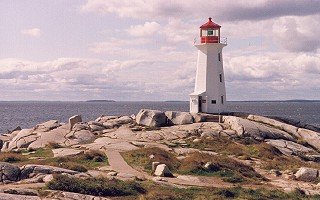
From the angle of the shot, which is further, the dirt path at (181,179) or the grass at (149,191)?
the dirt path at (181,179)

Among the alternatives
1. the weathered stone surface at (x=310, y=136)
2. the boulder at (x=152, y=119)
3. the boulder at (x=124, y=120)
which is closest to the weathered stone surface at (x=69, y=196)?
the boulder at (x=152, y=119)

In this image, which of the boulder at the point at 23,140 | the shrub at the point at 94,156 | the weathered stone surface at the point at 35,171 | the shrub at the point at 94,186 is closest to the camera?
the shrub at the point at 94,186

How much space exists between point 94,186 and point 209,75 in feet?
103

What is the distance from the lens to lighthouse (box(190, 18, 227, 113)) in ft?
173

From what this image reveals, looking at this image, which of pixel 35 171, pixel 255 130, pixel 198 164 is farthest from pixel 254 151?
pixel 35 171

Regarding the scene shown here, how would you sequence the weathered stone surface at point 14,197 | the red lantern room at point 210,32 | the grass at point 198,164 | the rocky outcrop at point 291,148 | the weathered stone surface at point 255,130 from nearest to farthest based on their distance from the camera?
the weathered stone surface at point 14,197, the grass at point 198,164, the rocky outcrop at point 291,148, the weathered stone surface at point 255,130, the red lantern room at point 210,32

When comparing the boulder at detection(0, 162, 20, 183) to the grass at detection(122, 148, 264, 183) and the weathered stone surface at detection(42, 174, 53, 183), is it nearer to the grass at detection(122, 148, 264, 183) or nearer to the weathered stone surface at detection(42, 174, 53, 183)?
the weathered stone surface at detection(42, 174, 53, 183)

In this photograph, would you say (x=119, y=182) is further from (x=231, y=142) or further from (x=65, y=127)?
(x=65, y=127)

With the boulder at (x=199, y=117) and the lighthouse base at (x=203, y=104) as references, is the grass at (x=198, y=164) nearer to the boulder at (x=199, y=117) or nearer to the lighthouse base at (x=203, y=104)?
the boulder at (x=199, y=117)

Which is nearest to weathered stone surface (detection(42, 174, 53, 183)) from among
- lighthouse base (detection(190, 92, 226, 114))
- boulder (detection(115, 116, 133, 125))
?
boulder (detection(115, 116, 133, 125))

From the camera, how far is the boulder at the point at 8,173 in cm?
2645

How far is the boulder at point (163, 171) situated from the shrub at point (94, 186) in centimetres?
491

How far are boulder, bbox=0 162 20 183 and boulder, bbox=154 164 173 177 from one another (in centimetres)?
938

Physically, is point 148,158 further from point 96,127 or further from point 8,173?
point 96,127
